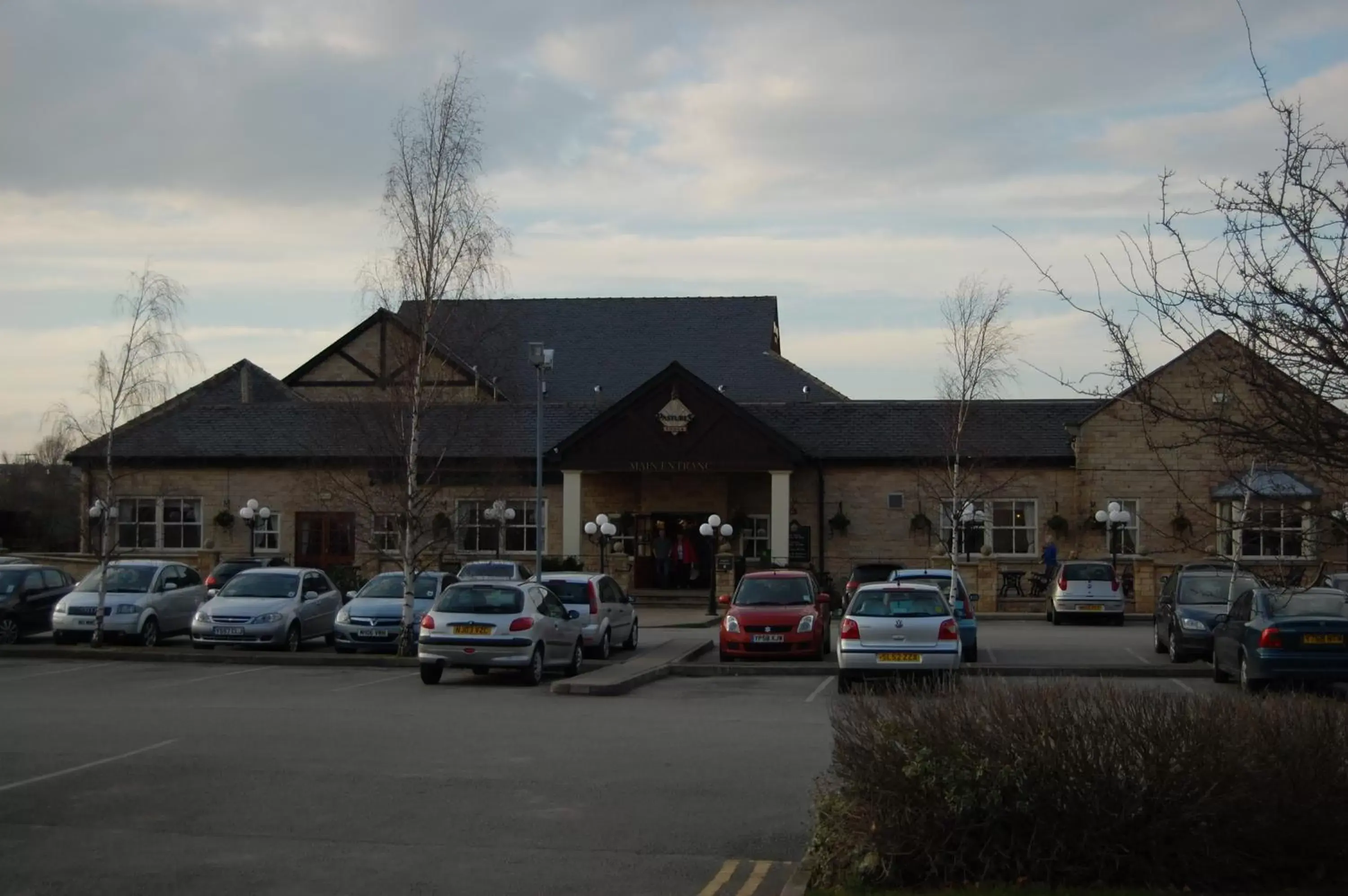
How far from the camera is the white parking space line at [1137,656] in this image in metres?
22.8

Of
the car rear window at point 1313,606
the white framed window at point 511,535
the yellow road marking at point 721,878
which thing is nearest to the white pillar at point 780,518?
the white framed window at point 511,535

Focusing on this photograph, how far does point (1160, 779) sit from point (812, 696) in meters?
11.1

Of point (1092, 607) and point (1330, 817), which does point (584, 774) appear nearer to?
point (1330, 817)

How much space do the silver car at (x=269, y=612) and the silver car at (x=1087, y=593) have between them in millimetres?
17632

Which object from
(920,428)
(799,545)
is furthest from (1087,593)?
(799,545)

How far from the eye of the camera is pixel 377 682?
68.0ft

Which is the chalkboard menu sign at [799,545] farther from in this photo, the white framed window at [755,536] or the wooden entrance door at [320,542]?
the wooden entrance door at [320,542]

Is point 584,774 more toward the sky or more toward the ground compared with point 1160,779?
more toward the ground

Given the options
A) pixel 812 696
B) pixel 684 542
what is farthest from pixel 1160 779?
pixel 684 542

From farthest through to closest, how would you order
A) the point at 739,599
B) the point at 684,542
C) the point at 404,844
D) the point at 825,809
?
the point at 684,542 → the point at 739,599 → the point at 404,844 → the point at 825,809

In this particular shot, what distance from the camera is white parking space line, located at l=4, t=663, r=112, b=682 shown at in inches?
819

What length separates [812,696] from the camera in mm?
18750

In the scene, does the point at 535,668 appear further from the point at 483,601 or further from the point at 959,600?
the point at 959,600

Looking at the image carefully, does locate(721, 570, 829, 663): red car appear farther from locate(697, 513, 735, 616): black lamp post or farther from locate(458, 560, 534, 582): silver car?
locate(697, 513, 735, 616): black lamp post
